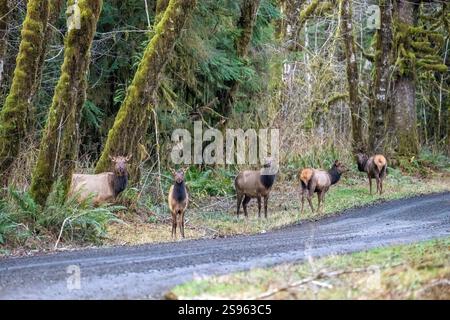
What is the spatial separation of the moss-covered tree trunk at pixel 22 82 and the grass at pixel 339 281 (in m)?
8.56

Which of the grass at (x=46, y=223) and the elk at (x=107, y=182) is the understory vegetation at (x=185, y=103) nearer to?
the grass at (x=46, y=223)

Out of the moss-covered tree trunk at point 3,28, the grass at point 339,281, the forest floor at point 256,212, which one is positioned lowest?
the forest floor at point 256,212

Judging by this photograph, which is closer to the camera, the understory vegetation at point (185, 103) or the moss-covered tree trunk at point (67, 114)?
the moss-covered tree trunk at point (67, 114)

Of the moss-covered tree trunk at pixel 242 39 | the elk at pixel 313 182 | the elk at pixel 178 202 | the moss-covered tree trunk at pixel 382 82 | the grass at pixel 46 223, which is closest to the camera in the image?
the grass at pixel 46 223

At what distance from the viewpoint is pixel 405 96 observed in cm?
3097

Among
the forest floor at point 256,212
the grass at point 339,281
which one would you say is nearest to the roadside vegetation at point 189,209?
the forest floor at point 256,212

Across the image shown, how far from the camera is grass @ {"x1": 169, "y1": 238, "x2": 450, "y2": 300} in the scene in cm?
712

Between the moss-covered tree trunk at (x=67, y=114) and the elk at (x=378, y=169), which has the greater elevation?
the moss-covered tree trunk at (x=67, y=114)

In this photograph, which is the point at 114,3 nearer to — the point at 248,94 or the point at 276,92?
the point at 248,94

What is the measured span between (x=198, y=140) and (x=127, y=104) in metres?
7.32

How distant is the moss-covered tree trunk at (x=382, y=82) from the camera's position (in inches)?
1163

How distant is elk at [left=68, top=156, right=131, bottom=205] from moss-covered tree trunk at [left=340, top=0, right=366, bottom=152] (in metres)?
13.9

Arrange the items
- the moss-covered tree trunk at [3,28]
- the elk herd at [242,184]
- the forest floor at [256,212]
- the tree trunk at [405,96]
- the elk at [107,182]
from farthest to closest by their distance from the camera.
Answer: the tree trunk at [405,96] → the elk at [107,182] → the forest floor at [256,212] → the elk herd at [242,184] → the moss-covered tree trunk at [3,28]
